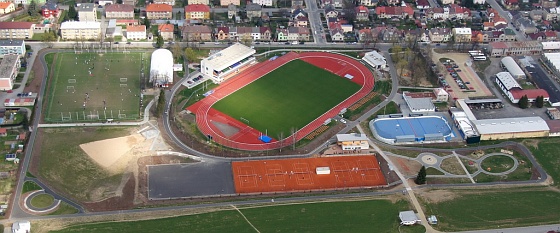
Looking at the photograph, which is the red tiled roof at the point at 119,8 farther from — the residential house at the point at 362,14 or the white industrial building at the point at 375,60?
the white industrial building at the point at 375,60

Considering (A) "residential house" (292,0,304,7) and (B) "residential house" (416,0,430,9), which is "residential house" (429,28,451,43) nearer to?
(B) "residential house" (416,0,430,9)

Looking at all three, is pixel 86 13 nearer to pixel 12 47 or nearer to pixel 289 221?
pixel 12 47

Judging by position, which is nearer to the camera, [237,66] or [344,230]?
[344,230]

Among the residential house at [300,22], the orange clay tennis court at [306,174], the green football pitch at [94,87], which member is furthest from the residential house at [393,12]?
the orange clay tennis court at [306,174]

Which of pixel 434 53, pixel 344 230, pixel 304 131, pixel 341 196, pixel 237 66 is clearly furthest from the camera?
pixel 434 53

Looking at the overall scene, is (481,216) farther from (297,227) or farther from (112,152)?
(112,152)

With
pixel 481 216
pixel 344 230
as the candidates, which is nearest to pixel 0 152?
pixel 344 230

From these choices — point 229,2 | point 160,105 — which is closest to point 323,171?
point 160,105
